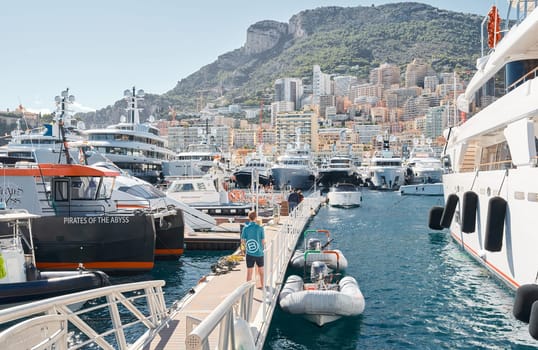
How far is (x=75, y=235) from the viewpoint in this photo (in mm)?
14117

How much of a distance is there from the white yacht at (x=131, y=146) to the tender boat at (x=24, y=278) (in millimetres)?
46808

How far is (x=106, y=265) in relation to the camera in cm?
1432

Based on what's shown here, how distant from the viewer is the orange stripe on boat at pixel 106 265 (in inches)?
556

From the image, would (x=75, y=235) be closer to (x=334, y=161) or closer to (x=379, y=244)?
(x=379, y=244)

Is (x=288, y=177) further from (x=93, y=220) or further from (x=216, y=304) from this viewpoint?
(x=216, y=304)

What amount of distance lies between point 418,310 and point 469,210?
456 cm

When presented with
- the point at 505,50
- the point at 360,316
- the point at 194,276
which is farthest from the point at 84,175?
the point at 505,50

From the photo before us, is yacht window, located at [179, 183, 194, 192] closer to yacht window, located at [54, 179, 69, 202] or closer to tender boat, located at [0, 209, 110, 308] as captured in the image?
yacht window, located at [54, 179, 69, 202]

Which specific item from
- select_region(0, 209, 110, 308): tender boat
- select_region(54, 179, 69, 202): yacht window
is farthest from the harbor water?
select_region(54, 179, 69, 202): yacht window

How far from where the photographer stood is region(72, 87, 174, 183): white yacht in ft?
193

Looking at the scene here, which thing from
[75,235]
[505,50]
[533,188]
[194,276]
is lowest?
[194,276]

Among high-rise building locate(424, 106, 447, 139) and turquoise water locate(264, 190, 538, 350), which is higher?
high-rise building locate(424, 106, 447, 139)

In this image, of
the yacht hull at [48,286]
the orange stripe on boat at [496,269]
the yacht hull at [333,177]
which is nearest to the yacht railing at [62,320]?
the yacht hull at [48,286]

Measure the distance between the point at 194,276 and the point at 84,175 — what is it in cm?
493
